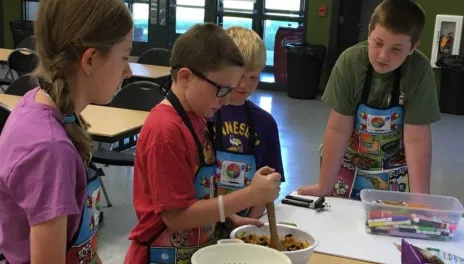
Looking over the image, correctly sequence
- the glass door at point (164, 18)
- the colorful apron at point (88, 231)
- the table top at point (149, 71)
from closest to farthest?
1. the colorful apron at point (88, 231)
2. the table top at point (149, 71)
3. the glass door at point (164, 18)

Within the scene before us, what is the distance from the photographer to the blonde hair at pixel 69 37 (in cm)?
110

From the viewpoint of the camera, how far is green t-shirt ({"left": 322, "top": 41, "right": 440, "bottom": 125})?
199 centimetres

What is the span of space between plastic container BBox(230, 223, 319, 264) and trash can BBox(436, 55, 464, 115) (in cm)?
659

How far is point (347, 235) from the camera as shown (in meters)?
1.66

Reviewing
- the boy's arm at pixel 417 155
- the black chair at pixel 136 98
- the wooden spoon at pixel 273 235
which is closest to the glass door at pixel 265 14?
the black chair at pixel 136 98

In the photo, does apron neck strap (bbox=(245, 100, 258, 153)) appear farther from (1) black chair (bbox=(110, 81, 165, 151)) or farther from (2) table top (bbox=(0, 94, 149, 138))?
(1) black chair (bbox=(110, 81, 165, 151))

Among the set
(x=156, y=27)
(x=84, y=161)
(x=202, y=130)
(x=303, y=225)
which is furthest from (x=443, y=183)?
(x=156, y=27)

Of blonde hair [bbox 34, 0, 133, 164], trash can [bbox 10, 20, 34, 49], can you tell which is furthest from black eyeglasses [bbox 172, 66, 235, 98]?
trash can [bbox 10, 20, 34, 49]

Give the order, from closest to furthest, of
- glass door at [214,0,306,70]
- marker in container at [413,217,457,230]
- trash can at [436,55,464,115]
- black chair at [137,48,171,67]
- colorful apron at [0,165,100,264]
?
colorful apron at [0,165,100,264] → marker in container at [413,217,457,230] → black chair at [137,48,171,67] → trash can at [436,55,464,115] → glass door at [214,0,306,70]

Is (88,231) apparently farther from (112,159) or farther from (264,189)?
(112,159)

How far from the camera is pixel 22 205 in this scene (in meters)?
1.02

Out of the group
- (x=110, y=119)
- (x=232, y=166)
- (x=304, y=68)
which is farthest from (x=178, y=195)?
(x=304, y=68)

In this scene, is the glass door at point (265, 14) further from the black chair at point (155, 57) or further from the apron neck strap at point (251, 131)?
the apron neck strap at point (251, 131)

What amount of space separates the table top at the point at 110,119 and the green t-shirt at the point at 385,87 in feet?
4.65
